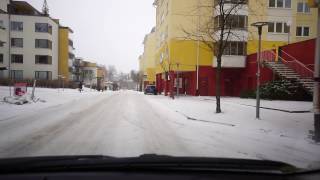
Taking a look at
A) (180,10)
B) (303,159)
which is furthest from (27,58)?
(303,159)

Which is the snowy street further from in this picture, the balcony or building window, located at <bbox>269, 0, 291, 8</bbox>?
building window, located at <bbox>269, 0, 291, 8</bbox>

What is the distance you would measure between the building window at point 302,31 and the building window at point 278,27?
184cm

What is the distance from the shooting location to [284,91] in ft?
89.0

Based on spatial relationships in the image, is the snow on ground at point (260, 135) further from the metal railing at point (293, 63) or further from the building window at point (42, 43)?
the building window at point (42, 43)

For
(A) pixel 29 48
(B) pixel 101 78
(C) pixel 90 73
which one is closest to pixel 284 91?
(A) pixel 29 48

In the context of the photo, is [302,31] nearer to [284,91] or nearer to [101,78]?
[284,91]

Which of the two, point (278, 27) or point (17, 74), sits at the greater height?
point (278, 27)

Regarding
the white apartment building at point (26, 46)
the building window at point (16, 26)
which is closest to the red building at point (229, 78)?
the white apartment building at point (26, 46)

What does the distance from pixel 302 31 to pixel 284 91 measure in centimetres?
1831

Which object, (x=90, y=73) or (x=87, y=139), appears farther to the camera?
(x=90, y=73)

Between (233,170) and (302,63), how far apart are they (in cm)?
2752

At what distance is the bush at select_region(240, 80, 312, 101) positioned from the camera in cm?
2658

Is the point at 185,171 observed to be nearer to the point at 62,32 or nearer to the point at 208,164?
the point at 208,164

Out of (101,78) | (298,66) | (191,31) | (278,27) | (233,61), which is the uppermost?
(278,27)
